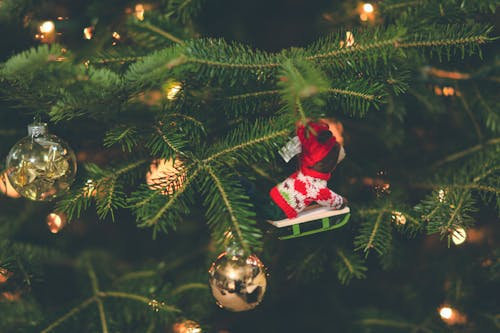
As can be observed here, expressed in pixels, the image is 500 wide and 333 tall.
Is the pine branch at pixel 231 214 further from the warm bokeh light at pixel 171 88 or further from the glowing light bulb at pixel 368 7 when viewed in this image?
the glowing light bulb at pixel 368 7

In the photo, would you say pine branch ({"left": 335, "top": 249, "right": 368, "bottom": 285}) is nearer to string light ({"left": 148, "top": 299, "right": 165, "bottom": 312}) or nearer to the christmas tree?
the christmas tree

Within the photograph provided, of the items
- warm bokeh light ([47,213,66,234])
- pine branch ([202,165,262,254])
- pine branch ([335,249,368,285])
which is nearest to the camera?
pine branch ([202,165,262,254])

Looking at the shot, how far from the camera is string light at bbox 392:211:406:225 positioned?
0.83m

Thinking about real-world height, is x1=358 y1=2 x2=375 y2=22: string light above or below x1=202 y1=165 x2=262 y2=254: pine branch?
above

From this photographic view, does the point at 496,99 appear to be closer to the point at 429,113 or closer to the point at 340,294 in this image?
the point at 429,113

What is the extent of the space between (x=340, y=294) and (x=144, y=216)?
69 cm

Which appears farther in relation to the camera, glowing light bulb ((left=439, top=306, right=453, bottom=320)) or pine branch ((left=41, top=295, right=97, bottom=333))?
glowing light bulb ((left=439, top=306, right=453, bottom=320))

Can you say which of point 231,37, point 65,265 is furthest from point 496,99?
point 65,265

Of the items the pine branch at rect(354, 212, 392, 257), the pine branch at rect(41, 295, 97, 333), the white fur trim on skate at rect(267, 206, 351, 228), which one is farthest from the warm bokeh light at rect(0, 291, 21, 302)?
the pine branch at rect(354, 212, 392, 257)

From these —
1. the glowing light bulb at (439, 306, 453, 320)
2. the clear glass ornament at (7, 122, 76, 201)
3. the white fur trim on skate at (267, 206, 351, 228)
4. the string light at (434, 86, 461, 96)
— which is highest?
the string light at (434, 86, 461, 96)

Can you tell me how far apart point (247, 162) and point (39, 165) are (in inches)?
12.7

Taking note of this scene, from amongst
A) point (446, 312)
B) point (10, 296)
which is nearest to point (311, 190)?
point (446, 312)

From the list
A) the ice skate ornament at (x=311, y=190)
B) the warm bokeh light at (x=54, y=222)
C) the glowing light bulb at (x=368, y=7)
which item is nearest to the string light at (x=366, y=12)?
the glowing light bulb at (x=368, y=7)

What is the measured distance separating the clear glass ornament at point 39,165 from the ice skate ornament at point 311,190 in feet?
1.09
